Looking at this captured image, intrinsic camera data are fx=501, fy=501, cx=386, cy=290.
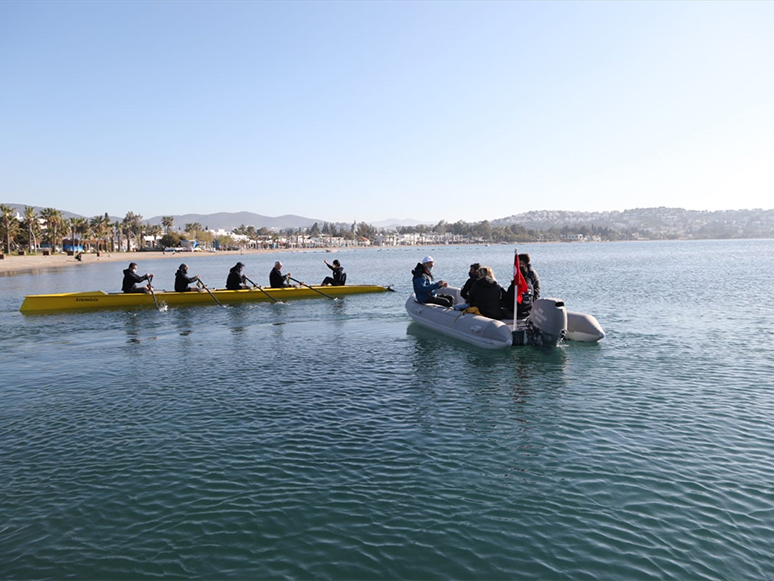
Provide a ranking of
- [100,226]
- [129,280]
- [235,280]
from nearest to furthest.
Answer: [129,280], [235,280], [100,226]

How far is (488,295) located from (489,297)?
2.8 inches

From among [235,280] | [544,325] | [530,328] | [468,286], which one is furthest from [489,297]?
[235,280]

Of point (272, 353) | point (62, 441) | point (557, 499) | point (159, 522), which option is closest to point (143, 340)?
point (272, 353)

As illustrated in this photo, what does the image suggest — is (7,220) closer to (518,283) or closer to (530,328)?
(518,283)

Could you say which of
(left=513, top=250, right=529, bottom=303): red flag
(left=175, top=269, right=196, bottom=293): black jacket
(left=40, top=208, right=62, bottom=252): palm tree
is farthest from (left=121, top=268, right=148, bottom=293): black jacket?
(left=40, top=208, right=62, bottom=252): palm tree

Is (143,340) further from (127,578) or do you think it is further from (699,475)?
(699,475)

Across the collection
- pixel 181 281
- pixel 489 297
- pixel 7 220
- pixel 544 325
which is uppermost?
pixel 7 220

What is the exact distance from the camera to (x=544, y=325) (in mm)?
14102

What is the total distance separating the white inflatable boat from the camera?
13.9 metres

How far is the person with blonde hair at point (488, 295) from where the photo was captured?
15266 mm

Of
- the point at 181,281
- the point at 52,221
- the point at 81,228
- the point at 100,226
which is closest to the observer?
the point at 181,281

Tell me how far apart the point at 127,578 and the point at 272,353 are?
10.3 m

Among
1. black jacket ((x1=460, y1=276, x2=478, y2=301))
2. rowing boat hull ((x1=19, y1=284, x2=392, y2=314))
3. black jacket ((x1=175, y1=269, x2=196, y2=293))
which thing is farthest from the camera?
black jacket ((x1=175, y1=269, x2=196, y2=293))

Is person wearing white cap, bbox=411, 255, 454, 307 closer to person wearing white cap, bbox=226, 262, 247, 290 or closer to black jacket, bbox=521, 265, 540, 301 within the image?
black jacket, bbox=521, 265, 540, 301
